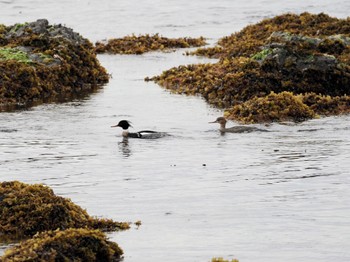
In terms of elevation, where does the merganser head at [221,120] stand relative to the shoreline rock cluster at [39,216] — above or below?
below

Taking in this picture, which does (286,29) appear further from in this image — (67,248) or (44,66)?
(67,248)

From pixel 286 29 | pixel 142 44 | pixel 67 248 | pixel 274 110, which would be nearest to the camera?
pixel 67 248

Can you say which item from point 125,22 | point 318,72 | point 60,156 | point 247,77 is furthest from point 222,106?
point 125,22

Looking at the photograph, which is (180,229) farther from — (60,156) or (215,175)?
(60,156)

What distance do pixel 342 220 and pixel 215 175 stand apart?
12.2 ft

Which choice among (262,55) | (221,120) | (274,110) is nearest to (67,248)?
(221,120)

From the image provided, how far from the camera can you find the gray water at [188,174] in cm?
1174

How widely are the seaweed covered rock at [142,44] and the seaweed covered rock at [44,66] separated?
5.70 m

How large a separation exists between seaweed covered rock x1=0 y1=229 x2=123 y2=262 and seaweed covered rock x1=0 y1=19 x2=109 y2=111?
14.1 m

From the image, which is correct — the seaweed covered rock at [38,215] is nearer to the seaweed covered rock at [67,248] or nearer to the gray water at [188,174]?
the gray water at [188,174]

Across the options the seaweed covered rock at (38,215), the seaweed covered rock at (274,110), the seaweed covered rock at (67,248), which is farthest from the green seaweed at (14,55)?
the seaweed covered rock at (67,248)

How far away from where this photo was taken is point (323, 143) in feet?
61.8

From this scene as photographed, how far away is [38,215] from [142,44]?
25.1m

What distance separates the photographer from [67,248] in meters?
10.4
